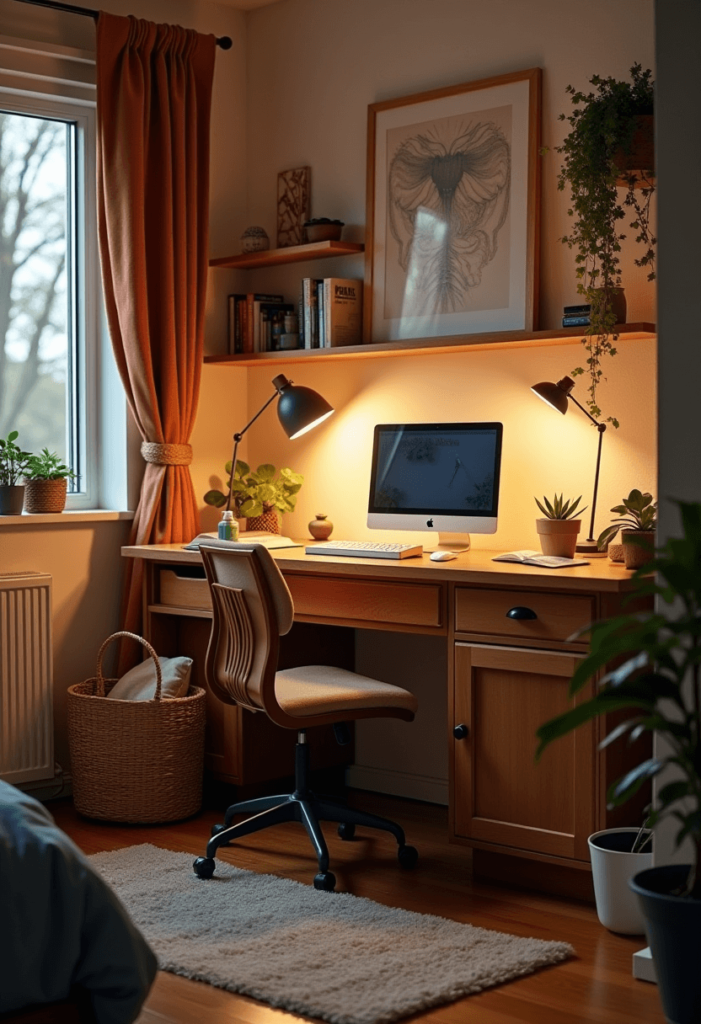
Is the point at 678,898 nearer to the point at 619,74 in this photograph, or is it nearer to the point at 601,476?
the point at 601,476

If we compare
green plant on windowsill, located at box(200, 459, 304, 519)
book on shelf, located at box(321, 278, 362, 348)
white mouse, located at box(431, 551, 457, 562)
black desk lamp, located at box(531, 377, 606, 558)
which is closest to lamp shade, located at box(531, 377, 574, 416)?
black desk lamp, located at box(531, 377, 606, 558)

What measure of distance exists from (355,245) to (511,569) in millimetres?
1445

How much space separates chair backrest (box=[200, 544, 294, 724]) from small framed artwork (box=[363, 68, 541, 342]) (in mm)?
1105

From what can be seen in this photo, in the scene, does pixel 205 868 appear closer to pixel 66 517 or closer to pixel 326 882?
pixel 326 882

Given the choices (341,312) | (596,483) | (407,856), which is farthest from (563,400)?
(407,856)

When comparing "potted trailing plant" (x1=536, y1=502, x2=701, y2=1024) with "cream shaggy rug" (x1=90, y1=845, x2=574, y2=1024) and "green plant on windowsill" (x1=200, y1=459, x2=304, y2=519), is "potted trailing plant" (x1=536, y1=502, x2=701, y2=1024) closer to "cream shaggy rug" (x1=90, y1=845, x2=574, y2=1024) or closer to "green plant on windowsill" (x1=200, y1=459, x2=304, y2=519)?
"cream shaggy rug" (x1=90, y1=845, x2=574, y2=1024)

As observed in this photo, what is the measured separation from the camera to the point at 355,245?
4234 millimetres

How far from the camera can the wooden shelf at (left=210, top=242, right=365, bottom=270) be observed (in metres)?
4.21

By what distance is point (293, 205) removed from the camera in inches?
177

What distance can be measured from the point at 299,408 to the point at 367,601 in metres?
0.75

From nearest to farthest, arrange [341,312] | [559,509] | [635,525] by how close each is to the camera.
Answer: [635,525] → [559,509] → [341,312]

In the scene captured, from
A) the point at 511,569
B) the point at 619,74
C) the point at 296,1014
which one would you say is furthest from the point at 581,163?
the point at 296,1014

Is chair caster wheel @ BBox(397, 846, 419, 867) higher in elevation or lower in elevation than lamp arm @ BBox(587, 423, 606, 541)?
lower

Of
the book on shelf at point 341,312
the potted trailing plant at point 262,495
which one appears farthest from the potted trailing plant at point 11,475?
the book on shelf at point 341,312
